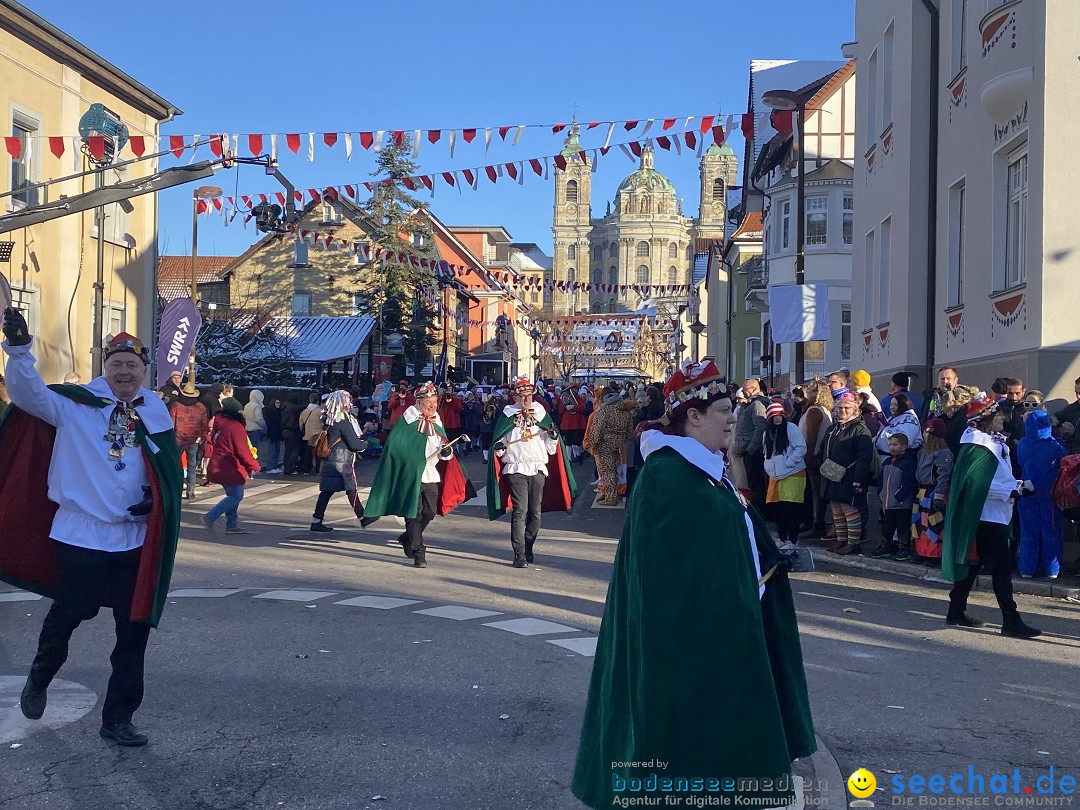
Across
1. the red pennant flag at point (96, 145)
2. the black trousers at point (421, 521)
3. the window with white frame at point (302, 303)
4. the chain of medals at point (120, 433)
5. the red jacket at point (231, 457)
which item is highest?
the window with white frame at point (302, 303)

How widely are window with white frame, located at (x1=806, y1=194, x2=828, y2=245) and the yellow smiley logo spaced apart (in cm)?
2943

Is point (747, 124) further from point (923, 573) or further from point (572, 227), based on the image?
point (572, 227)

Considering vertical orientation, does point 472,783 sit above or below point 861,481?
below

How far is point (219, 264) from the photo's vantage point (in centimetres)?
7200

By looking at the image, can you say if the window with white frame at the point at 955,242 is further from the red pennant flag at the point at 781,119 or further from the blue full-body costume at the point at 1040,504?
the blue full-body costume at the point at 1040,504

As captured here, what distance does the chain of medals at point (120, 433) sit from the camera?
5.51 meters

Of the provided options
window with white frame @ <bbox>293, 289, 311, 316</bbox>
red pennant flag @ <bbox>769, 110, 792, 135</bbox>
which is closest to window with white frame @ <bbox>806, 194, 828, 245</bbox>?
red pennant flag @ <bbox>769, 110, 792, 135</bbox>

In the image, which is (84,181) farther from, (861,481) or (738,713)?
(738,713)

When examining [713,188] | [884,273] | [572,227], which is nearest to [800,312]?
[884,273]

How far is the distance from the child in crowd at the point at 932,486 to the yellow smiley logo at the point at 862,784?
5.67 m

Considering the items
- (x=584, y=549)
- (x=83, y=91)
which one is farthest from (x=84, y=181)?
(x=584, y=549)

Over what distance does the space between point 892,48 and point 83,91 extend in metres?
16.3

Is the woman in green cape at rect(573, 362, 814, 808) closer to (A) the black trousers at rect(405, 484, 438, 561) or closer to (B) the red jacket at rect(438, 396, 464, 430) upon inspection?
(A) the black trousers at rect(405, 484, 438, 561)

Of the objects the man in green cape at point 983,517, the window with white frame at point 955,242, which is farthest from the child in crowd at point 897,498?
the window with white frame at point 955,242
